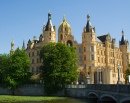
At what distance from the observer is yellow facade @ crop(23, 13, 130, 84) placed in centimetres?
8288

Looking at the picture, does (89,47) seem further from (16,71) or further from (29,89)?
(16,71)

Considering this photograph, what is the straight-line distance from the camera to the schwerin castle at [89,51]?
272 ft

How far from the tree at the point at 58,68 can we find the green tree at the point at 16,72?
6.56 m

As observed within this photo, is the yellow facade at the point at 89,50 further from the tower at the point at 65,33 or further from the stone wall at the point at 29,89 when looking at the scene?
the stone wall at the point at 29,89

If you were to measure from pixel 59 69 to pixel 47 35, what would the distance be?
2768cm

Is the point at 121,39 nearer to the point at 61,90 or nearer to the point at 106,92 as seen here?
the point at 61,90

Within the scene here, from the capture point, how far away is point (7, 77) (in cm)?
6538

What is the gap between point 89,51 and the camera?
8494 centimetres

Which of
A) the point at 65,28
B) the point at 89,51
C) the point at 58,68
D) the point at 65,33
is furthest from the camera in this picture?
the point at 65,28

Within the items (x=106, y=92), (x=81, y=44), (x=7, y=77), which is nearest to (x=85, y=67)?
(x=81, y=44)

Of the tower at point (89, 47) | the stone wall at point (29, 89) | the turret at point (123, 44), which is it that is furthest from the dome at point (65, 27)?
the stone wall at point (29, 89)

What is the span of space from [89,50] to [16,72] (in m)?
28.1

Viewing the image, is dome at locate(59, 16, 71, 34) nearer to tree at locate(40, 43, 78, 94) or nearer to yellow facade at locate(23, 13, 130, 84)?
yellow facade at locate(23, 13, 130, 84)

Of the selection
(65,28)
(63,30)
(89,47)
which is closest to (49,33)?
(63,30)
